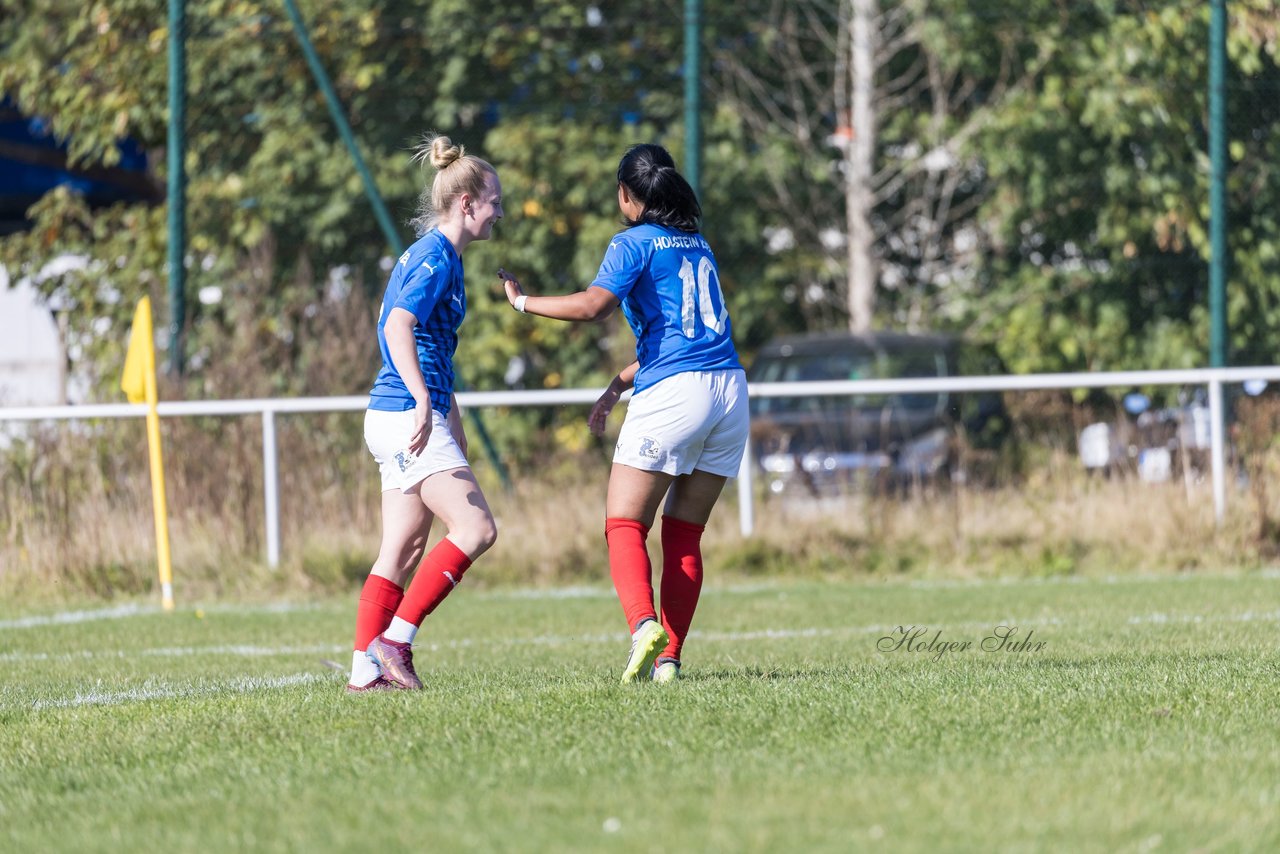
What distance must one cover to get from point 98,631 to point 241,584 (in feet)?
6.71

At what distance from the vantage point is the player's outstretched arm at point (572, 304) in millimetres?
5684

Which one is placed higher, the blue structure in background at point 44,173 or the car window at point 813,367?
the blue structure in background at point 44,173

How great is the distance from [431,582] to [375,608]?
234mm

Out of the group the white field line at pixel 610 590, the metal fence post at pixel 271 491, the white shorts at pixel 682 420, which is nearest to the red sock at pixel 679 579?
the white shorts at pixel 682 420

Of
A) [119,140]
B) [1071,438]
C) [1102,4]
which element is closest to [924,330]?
[1102,4]

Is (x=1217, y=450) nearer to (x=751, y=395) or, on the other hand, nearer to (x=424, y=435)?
(x=751, y=395)

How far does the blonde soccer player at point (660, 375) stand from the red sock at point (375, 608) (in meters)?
0.74

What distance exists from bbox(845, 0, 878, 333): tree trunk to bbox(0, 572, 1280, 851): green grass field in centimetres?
1100

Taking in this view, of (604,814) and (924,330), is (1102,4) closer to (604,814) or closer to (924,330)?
(924,330)

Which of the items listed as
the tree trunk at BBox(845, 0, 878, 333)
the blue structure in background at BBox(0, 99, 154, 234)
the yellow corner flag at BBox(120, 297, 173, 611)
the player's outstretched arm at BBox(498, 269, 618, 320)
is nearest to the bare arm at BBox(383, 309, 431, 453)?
the player's outstretched arm at BBox(498, 269, 618, 320)

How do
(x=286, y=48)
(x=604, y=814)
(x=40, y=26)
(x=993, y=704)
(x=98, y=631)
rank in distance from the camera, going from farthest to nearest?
(x=40, y=26) → (x=286, y=48) → (x=98, y=631) → (x=993, y=704) → (x=604, y=814)

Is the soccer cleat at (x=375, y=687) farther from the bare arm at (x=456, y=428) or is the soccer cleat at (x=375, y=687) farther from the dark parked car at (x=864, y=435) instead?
the dark parked car at (x=864, y=435)

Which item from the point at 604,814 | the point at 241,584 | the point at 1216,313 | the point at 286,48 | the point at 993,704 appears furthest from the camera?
the point at 286,48

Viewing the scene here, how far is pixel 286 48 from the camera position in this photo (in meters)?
16.2
